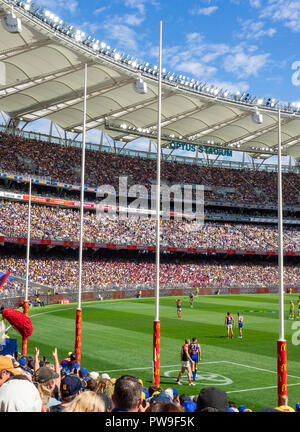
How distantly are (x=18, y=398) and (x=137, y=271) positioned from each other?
59.2 metres

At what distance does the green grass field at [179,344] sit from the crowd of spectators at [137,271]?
8.42m

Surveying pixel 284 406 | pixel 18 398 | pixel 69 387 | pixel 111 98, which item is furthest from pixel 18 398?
pixel 111 98

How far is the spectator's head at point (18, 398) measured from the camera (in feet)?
14.5

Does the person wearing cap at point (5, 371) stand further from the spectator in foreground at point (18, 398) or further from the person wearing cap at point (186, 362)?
the person wearing cap at point (186, 362)

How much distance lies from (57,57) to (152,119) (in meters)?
23.2

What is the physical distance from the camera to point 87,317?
→ 3759cm

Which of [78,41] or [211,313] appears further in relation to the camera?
[78,41]

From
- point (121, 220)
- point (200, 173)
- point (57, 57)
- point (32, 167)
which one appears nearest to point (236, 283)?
point (121, 220)

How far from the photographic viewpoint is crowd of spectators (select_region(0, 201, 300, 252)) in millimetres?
56888

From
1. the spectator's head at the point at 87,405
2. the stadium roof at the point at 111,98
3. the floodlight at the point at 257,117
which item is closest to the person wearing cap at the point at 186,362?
the spectator's head at the point at 87,405

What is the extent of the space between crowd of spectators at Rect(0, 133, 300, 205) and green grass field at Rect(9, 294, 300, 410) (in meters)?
25.7

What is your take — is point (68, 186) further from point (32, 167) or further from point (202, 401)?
point (202, 401)
